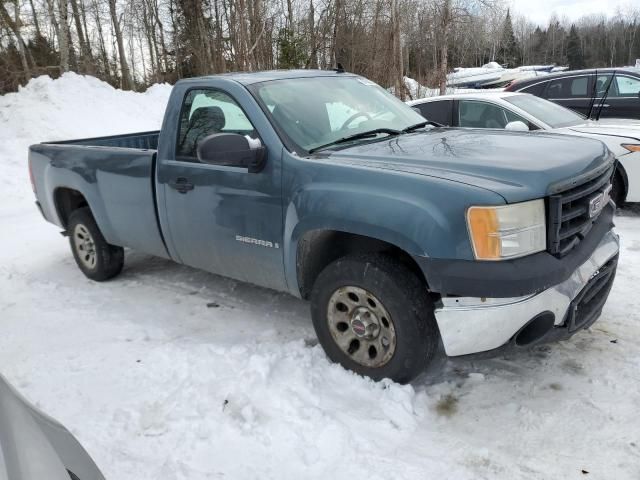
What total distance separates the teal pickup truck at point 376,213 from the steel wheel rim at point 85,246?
0.88m

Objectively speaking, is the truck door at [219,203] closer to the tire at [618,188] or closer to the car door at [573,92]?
the tire at [618,188]

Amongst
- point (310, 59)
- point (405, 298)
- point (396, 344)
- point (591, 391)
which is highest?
point (310, 59)

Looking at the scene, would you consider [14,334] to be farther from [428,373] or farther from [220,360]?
[428,373]

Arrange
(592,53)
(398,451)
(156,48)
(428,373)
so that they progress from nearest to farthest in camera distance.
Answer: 1. (398,451)
2. (428,373)
3. (156,48)
4. (592,53)

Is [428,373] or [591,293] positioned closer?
[591,293]

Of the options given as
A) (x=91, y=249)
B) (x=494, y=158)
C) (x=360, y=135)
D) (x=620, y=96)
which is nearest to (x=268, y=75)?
(x=360, y=135)

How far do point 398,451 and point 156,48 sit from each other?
1310 inches

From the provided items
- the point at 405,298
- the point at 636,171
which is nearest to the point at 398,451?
the point at 405,298

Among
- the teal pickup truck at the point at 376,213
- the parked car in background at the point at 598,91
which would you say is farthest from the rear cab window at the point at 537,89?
the teal pickup truck at the point at 376,213

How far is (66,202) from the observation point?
5691 mm

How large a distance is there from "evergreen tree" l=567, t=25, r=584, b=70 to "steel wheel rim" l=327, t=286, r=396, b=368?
80.2 meters

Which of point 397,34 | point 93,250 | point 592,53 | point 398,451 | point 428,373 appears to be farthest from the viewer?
point 592,53

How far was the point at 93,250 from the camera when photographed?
17.8 feet

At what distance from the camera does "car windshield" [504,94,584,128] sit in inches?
275
